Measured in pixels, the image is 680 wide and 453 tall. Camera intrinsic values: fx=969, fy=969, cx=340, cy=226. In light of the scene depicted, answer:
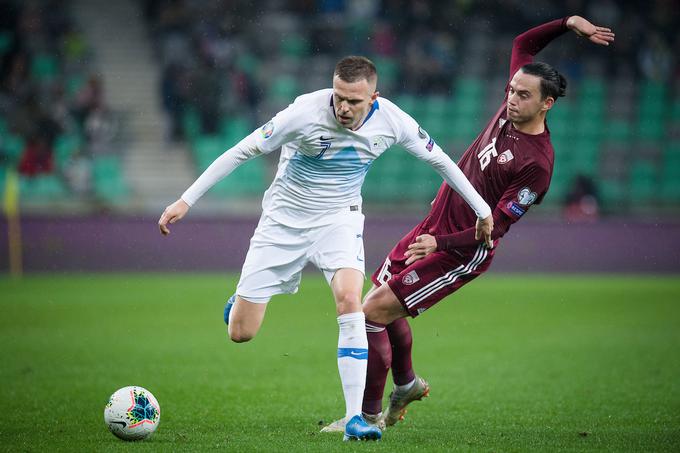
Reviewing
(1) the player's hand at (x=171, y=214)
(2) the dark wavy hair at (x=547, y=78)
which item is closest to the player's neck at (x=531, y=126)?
(2) the dark wavy hair at (x=547, y=78)

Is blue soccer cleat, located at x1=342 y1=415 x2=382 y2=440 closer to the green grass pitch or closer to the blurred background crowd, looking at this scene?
the green grass pitch

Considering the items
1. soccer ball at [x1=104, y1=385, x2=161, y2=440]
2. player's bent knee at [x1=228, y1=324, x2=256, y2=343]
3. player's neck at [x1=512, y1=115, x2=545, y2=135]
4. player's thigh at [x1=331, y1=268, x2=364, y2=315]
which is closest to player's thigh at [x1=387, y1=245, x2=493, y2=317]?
player's thigh at [x1=331, y1=268, x2=364, y2=315]

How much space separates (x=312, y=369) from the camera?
386 inches

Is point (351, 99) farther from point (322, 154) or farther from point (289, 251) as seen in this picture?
point (289, 251)

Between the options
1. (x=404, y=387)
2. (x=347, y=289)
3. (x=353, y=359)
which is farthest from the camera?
(x=404, y=387)

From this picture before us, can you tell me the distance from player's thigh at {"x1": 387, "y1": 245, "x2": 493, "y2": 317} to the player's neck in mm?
897

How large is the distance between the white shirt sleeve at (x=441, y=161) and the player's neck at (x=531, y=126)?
805mm

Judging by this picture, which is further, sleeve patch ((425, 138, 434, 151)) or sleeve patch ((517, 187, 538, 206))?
sleeve patch ((517, 187, 538, 206))

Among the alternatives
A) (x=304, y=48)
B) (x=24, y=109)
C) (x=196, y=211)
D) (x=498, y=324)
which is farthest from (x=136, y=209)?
(x=498, y=324)

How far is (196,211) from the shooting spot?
19984 mm

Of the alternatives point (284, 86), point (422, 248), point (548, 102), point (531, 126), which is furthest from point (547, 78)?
point (284, 86)

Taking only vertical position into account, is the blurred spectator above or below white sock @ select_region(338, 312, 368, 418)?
below

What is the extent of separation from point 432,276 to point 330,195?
39.4 inches

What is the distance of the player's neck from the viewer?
6.97 m
